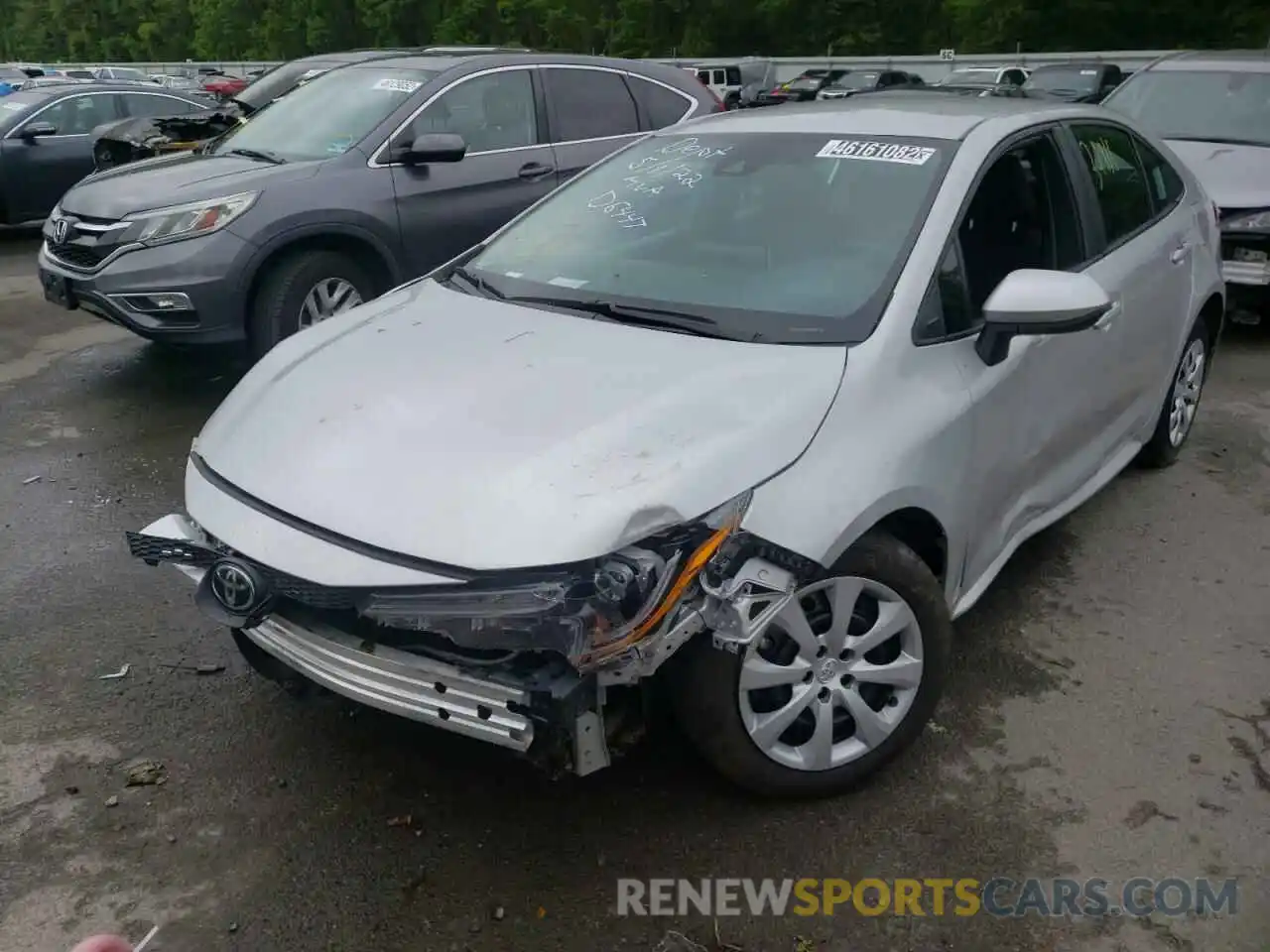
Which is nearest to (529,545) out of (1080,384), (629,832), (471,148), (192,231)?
(629,832)

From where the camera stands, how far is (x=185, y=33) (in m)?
68.5

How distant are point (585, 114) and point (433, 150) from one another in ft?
4.31

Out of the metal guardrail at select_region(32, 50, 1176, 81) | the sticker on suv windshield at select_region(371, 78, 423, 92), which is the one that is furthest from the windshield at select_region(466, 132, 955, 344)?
the metal guardrail at select_region(32, 50, 1176, 81)

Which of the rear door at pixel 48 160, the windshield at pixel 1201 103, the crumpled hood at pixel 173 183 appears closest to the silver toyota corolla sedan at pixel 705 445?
the crumpled hood at pixel 173 183

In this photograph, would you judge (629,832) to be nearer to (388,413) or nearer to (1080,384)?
(388,413)

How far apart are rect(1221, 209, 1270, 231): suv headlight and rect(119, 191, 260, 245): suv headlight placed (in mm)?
5717

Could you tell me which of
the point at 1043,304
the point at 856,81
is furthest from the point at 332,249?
the point at 856,81

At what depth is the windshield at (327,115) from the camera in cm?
652

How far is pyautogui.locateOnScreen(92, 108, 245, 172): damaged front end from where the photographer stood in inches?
416

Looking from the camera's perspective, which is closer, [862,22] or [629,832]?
[629,832]

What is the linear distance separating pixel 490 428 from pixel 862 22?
4098 centimetres

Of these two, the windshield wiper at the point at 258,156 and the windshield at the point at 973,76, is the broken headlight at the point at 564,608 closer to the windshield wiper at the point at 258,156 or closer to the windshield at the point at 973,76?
the windshield wiper at the point at 258,156

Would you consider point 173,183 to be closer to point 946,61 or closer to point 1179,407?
point 1179,407

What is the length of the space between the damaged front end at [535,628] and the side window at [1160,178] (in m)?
2.88
